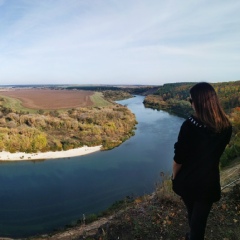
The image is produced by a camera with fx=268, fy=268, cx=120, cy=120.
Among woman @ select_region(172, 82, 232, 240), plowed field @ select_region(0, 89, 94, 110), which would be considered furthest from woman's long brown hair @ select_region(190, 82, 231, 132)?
plowed field @ select_region(0, 89, 94, 110)

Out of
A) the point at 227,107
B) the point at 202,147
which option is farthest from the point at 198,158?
the point at 227,107

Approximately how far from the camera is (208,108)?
2.12 metres

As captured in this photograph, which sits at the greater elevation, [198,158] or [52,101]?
[198,158]

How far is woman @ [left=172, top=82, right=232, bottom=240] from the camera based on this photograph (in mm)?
2104

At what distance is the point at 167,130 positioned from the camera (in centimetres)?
3416

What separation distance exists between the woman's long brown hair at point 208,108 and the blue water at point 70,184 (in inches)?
272

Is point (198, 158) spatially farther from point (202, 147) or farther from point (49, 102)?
point (49, 102)

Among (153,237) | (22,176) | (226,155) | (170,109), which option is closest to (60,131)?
(22,176)

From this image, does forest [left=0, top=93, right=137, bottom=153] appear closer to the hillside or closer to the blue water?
the blue water

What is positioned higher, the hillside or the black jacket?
the black jacket

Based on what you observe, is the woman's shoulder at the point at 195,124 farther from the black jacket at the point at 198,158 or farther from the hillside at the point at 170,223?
the hillside at the point at 170,223

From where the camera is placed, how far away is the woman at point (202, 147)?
2.10 metres

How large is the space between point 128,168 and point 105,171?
1802 millimetres

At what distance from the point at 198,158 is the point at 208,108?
41cm
